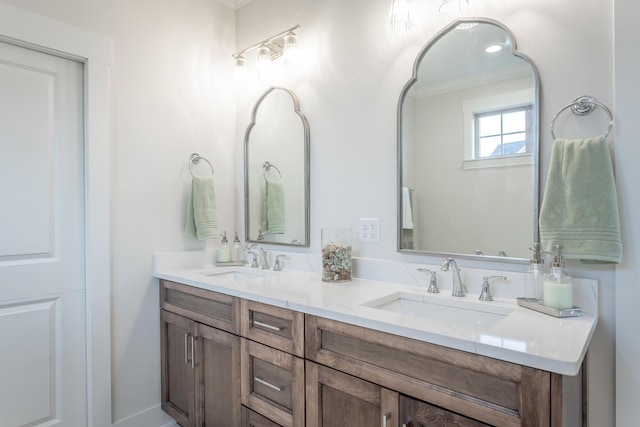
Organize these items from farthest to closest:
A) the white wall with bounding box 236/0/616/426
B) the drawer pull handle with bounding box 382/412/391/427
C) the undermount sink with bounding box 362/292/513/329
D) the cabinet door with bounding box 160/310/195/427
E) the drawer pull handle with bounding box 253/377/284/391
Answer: the cabinet door with bounding box 160/310/195/427 → the drawer pull handle with bounding box 253/377/284/391 → the undermount sink with bounding box 362/292/513/329 → the white wall with bounding box 236/0/616/426 → the drawer pull handle with bounding box 382/412/391/427

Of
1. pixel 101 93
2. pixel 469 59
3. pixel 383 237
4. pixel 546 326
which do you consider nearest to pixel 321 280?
pixel 383 237

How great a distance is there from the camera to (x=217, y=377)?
5.61 feet

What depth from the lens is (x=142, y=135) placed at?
2070 millimetres

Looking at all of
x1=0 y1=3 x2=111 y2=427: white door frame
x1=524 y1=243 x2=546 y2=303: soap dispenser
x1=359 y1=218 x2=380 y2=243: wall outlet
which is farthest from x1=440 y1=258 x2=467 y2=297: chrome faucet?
x1=0 y1=3 x2=111 y2=427: white door frame

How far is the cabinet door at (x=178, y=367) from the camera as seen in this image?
1875 mm

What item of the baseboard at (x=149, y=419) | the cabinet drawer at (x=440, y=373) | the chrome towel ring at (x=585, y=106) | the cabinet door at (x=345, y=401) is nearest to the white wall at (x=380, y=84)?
the chrome towel ring at (x=585, y=106)

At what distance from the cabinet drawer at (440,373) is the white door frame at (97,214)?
1242 mm

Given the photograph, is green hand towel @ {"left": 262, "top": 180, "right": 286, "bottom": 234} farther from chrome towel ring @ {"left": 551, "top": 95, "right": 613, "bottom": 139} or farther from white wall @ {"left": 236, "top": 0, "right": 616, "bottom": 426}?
chrome towel ring @ {"left": 551, "top": 95, "right": 613, "bottom": 139}

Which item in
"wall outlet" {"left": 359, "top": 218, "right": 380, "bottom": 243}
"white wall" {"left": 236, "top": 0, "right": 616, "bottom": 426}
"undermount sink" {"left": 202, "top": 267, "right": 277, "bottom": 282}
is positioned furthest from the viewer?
"undermount sink" {"left": 202, "top": 267, "right": 277, "bottom": 282}

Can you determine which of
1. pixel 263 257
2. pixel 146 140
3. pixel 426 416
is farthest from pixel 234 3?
pixel 426 416

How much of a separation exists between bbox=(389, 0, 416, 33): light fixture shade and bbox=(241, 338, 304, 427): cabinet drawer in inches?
56.6

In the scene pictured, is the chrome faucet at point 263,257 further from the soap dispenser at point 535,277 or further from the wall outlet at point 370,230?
the soap dispenser at point 535,277

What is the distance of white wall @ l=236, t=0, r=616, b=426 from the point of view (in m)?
1.20

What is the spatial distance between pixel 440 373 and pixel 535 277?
0.51 meters
